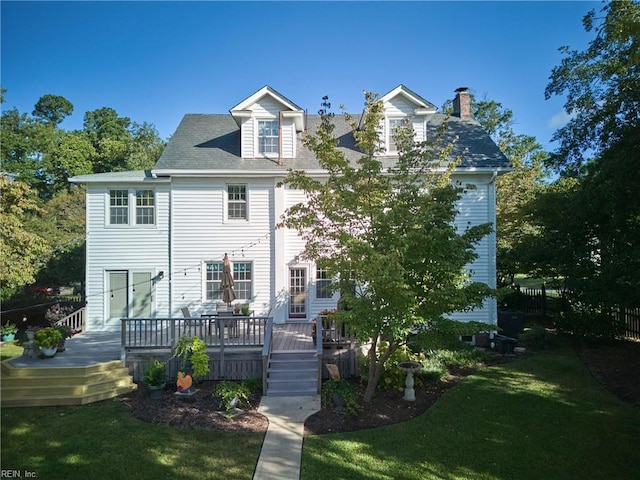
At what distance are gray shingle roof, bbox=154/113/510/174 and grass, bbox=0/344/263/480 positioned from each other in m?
8.30

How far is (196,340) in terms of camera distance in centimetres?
846

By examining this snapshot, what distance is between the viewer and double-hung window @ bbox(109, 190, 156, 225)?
12.9 metres

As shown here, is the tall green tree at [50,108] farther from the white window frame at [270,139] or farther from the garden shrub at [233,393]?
the garden shrub at [233,393]

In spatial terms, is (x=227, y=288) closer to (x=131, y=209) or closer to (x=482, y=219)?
(x=131, y=209)

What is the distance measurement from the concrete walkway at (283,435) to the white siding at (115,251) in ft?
23.7

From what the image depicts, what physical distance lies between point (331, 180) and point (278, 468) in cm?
560

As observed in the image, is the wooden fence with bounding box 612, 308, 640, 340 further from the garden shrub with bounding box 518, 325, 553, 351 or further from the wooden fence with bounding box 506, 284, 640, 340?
the garden shrub with bounding box 518, 325, 553, 351

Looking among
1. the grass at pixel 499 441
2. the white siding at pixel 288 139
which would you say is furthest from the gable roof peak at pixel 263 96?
the grass at pixel 499 441

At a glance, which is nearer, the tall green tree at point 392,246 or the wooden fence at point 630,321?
the tall green tree at point 392,246

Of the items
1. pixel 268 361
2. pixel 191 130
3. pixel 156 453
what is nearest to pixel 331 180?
pixel 268 361

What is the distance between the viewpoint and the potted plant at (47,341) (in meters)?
9.00

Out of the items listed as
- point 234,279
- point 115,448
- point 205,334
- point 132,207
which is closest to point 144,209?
point 132,207

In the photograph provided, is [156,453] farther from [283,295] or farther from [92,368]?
[283,295]

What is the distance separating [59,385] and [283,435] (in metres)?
5.78
